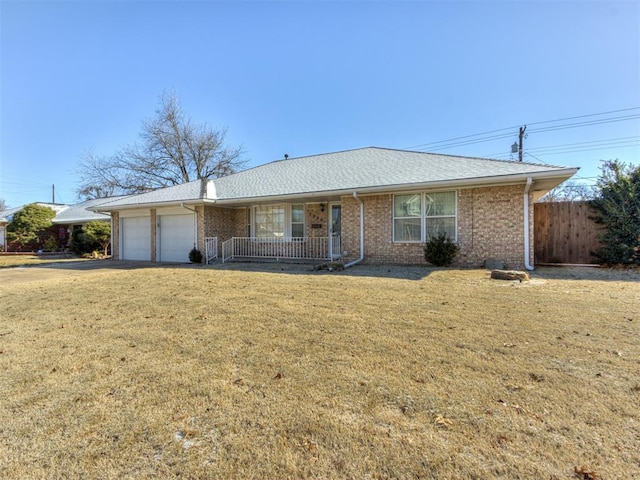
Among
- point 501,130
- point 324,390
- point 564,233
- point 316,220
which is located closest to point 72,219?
point 316,220

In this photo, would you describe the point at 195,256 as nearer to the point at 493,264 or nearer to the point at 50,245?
the point at 493,264

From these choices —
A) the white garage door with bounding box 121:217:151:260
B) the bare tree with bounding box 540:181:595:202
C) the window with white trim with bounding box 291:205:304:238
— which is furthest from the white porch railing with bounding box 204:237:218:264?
the bare tree with bounding box 540:181:595:202

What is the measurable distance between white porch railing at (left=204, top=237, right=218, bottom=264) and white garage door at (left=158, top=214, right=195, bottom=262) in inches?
41.3

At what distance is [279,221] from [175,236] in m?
5.02

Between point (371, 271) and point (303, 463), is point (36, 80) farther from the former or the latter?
point (303, 463)

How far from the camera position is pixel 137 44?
1205 centimetres

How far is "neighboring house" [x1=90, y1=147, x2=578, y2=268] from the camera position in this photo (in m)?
9.55

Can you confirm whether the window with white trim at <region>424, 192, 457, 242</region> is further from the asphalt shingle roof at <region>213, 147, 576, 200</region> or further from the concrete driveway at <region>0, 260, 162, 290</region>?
the concrete driveway at <region>0, 260, 162, 290</region>

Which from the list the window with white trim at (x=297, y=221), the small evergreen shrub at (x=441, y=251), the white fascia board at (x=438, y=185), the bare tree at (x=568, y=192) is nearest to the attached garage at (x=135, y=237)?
the white fascia board at (x=438, y=185)

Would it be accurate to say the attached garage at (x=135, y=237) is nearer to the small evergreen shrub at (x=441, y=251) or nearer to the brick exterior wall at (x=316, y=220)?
the brick exterior wall at (x=316, y=220)

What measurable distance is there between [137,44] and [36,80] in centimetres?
511

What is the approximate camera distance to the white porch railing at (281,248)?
12802 millimetres

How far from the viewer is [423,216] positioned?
10602 mm

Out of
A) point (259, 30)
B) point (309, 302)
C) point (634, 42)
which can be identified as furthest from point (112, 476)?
point (634, 42)
